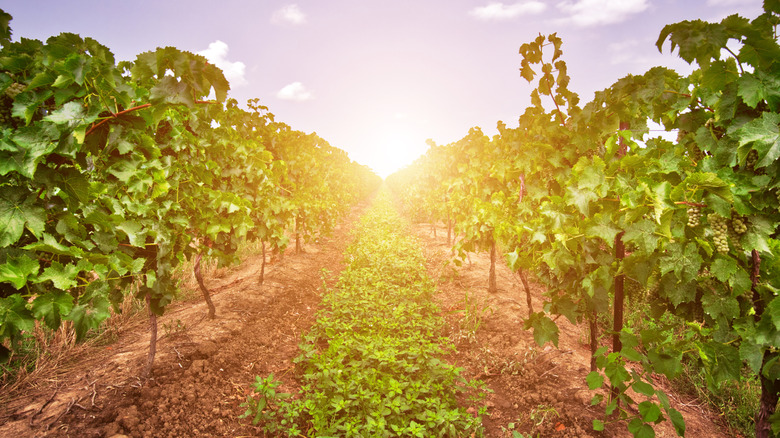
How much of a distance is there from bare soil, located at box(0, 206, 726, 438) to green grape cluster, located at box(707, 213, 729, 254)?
1.93 meters

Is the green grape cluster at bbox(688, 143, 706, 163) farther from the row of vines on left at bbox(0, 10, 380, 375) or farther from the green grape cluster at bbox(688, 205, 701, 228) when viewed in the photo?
the row of vines on left at bbox(0, 10, 380, 375)

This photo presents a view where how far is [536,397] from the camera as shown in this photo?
3.31 metres

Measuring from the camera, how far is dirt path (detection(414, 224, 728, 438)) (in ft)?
9.78

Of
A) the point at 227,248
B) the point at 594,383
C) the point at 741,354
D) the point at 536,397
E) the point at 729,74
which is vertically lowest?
the point at 536,397

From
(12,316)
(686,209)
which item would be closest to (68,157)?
(12,316)

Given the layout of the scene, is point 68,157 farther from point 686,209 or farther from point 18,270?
point 686,209

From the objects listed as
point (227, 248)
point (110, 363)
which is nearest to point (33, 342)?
point (110, 363)

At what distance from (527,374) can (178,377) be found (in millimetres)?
3906

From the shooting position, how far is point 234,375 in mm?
3729

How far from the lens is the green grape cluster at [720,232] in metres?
1.84

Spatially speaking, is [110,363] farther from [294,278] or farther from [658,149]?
[658,149]

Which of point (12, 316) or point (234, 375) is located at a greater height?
point (12, 316)

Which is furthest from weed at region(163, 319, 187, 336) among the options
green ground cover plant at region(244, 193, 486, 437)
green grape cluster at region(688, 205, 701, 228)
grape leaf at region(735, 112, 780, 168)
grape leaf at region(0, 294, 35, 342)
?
grape leaf at region(735, 112, 780, 168)

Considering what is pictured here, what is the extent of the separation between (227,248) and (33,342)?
2250mm
